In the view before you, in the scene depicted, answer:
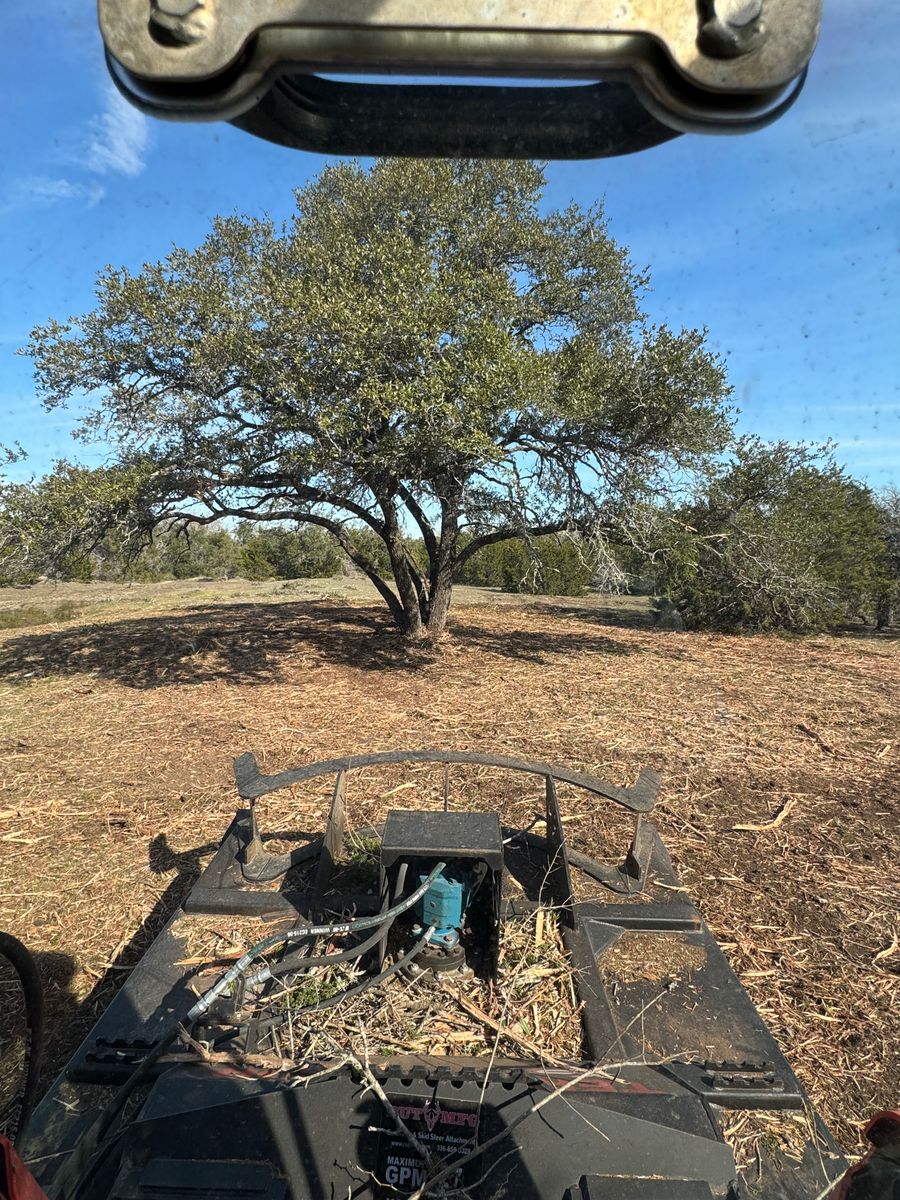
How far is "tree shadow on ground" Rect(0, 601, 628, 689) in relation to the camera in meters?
10.8

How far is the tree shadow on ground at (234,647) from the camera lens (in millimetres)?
10820

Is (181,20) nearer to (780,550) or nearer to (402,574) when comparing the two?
(402,574)

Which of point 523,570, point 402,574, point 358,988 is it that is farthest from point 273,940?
point 523,570

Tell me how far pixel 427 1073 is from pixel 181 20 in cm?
253

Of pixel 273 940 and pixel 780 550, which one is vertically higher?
pixel 780 550

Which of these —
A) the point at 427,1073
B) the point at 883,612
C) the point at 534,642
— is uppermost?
the point at 883,612

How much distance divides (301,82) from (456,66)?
0.96ft

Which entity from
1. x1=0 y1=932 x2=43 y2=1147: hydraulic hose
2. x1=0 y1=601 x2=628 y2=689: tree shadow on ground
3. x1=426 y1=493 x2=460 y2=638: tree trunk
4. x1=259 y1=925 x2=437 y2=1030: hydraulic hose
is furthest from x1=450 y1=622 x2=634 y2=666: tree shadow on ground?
x1=0 y1=932 x2=43 y2=1147: hydraulic hose

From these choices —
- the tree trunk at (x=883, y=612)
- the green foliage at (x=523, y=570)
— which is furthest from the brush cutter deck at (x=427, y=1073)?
the tree trunk at (x=883, y=612)

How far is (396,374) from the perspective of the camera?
8.18 m

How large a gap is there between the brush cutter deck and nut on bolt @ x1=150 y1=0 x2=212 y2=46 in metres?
2.07

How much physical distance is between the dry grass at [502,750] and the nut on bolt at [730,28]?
3665 mm

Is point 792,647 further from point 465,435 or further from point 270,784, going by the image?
point 270,784

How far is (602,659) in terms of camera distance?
12.0 meters
